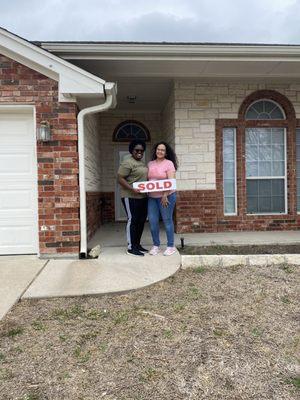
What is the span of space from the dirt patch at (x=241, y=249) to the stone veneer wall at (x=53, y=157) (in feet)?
5.95

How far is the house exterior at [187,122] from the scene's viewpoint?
5.11 meters

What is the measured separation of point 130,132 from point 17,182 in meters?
4.97

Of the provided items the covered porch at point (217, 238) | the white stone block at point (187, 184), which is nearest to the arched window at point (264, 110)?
the white stone block at point (187, 184)

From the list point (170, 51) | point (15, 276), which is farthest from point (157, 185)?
point (170, 51)

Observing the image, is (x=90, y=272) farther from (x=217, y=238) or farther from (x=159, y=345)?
(x=217, y=238)

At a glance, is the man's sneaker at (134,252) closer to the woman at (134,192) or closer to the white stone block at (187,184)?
the woman at (134,192)

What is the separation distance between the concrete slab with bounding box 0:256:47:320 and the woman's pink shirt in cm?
189

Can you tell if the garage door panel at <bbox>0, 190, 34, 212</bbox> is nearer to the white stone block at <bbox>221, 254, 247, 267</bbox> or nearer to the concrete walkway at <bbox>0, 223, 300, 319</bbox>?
the concrete walkway at <bbox>0, 223, 300, 319</bbox>

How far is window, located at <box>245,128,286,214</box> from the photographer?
7320 millimetres

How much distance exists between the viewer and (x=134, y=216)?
17.4ft

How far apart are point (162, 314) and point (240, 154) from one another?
4566 millimetres

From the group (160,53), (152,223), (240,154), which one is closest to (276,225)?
(240,154)

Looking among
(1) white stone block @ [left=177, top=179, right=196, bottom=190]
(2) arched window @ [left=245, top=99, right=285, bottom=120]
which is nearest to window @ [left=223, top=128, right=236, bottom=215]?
(2) arched window @ [left=245, top=99, right=285, bottom=120]

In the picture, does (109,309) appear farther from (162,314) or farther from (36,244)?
(36,244)
